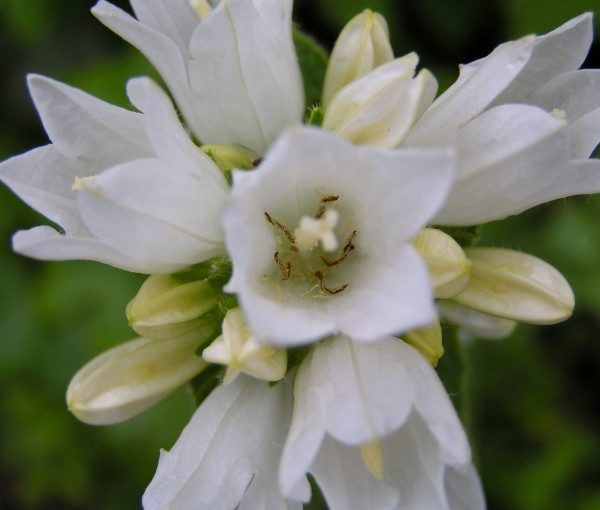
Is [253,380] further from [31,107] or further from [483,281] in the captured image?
[31,107]

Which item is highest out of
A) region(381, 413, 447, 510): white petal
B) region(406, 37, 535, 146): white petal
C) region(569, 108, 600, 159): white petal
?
region(406, 37, 535, 146): white petal

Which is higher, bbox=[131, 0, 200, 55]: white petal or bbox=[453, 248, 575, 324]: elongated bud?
bbox=[131, 0, 200, 55]: white petal

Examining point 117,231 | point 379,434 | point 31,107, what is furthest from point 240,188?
point 31,107

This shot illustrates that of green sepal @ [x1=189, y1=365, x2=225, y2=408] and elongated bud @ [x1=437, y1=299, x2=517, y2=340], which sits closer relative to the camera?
green sepal @ [x1=189, y1=365, x2=225, y2=408]

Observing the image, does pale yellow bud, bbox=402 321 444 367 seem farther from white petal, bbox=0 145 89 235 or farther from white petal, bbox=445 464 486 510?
white petal, bbox=0 145 89 235

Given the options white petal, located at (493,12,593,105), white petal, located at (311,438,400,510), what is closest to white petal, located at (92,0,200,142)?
white petal, located at (493,12,593,105)

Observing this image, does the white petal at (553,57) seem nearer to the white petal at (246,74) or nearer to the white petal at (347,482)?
the white petal at (246,74)
